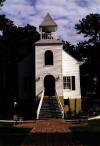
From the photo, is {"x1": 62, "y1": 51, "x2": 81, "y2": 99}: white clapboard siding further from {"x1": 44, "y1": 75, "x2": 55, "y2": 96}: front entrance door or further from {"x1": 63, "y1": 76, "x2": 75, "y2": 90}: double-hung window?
{"x1": 44, "y1": 75, "x2": 55, "y2": 96}: front entrance door

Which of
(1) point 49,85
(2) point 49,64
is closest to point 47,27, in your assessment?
(2) point 49,64

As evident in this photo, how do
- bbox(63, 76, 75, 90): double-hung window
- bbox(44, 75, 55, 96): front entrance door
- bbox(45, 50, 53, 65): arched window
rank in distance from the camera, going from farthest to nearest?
bbox(63, 76, 75, 90): double-hung window < bbox(44, 75, 55, 96): front entrance door < bbox(45, 50, 53, 65): arched window

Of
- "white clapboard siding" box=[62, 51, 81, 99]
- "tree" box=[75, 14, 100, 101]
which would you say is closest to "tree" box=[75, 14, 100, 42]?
"tree" box=[75, 14, 100, 101]

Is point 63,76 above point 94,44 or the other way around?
the other way around

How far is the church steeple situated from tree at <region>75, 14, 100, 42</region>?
67.8ft

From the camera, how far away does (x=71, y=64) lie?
35250 mm

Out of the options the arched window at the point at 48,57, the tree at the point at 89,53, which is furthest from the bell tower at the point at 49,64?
the tree at the point at 89,53

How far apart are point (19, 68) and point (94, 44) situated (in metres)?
21.4

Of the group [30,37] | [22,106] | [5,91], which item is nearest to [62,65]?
[22,106]

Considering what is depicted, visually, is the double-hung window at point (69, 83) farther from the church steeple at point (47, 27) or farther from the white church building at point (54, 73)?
the church steeple at point (47, 27)

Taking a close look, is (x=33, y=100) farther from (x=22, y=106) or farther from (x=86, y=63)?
(x=86, y=63)

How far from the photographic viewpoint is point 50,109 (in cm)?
A: 3019

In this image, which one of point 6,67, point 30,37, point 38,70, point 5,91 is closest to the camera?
point 38,70

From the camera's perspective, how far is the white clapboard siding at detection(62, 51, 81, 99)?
34.5 m
